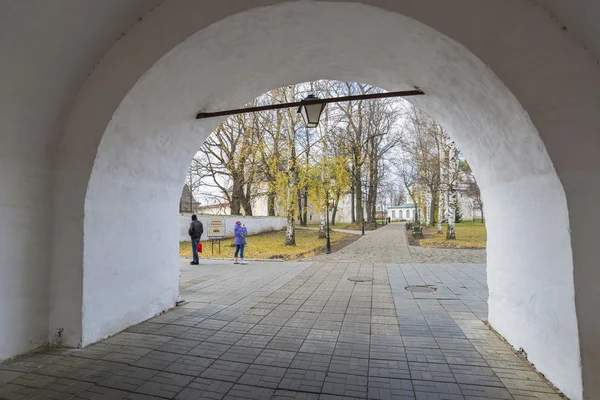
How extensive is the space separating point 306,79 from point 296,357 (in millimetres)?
4081

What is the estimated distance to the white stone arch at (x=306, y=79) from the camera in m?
3.04

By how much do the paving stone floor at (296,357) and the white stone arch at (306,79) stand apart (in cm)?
41

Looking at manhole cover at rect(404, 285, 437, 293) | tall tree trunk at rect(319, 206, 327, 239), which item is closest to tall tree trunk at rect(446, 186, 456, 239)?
tall tree trunk at rect(319, 206, 327, 239)

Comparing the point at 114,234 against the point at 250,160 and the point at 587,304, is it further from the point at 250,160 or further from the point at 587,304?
the point at 250,160

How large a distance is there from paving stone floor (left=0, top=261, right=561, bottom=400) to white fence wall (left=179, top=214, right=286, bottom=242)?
1333cm

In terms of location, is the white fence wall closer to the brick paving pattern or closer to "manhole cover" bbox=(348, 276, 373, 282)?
"manhole cover" bbox=(348, 276, 373, 282)

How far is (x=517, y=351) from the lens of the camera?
391cm

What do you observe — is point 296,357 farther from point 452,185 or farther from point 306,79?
point 452,185

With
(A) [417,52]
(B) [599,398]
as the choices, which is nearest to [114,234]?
(A) [417,52]

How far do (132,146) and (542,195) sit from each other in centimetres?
495

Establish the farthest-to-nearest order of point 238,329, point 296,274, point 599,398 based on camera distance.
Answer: point 296,274 < point 238,329 < point 599,398

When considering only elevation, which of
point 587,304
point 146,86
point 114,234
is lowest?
point 587,304

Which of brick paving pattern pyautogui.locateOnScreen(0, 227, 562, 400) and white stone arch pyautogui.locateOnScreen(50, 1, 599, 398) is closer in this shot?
white stone arch pyautogui.locateOnScreen(50, 1, 599, 398)

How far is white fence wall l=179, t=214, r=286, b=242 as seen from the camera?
19.3 meters
